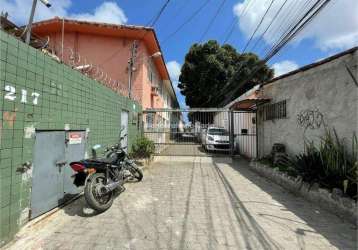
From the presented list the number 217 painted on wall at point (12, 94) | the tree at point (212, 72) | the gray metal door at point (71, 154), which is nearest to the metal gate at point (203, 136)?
the gray metal door at point (71, 154)

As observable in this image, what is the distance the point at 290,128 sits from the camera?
7980mm

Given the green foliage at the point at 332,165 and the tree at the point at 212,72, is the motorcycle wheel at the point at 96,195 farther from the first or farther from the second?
the tree at the point at 212,72

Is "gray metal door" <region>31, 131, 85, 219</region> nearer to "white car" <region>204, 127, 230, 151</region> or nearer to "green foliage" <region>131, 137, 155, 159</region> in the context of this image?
"green foliage" <region>131, 137, 155, 159</region>

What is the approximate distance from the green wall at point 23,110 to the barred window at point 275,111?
6557 mm

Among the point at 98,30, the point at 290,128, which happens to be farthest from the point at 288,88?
the point at 98,30

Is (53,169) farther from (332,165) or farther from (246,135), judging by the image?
(246,135)

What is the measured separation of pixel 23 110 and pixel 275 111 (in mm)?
Result: 8092

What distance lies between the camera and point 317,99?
21.1 ft

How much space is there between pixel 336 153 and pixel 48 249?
5382 mm

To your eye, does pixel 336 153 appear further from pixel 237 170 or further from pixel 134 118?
pixel 134 118

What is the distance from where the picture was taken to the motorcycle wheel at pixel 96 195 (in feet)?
13.9

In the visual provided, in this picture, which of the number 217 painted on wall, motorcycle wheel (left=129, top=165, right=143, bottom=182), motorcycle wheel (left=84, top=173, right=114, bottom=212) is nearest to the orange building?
motorcycle wheel (left=129, top=165, right=143, bottom=182)

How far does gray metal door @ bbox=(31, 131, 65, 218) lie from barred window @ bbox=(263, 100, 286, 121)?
6955mm

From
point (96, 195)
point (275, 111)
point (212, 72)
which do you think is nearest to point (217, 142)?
point (275, 111)
